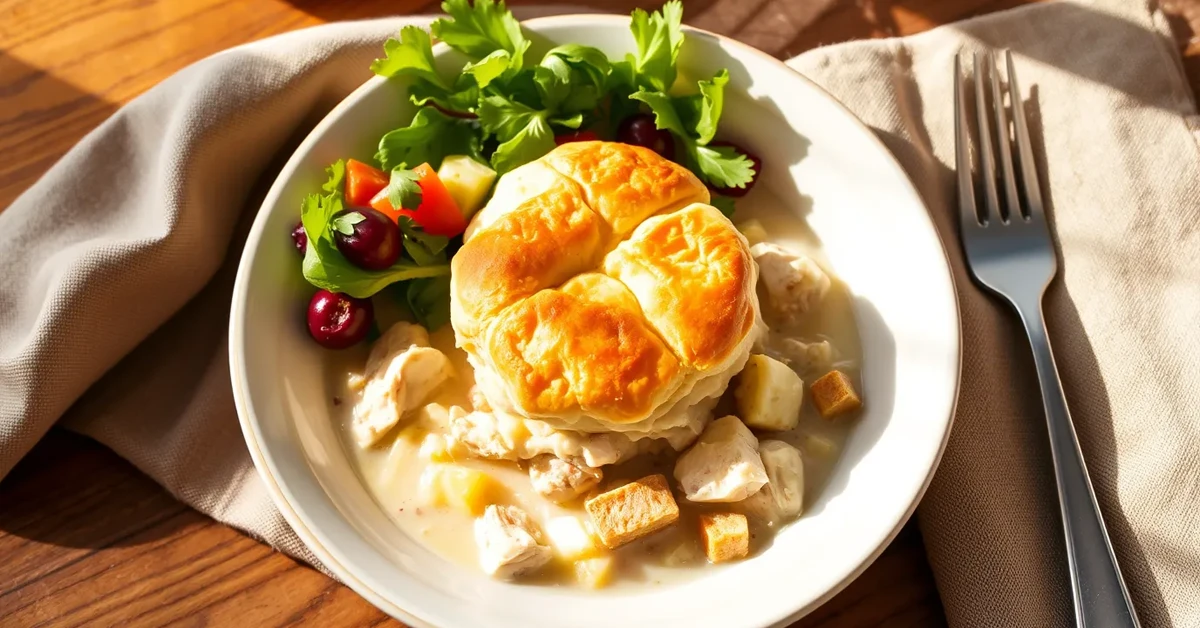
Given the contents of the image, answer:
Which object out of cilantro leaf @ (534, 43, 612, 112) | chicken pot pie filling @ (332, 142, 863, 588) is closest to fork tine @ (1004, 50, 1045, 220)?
chicken pot pie filling @ (332, 142, 863, 588)

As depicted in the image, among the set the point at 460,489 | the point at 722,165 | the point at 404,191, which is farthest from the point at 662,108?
the point at 460,489

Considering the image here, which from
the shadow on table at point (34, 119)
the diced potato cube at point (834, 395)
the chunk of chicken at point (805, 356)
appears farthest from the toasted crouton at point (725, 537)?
the shadow on table at point (34, 119)

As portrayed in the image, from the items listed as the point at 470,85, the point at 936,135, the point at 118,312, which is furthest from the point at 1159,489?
the point at 118,312

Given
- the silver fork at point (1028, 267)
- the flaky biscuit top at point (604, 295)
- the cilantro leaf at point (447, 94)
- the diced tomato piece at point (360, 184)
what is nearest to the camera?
the flaky biscuit top at point (604, 295)

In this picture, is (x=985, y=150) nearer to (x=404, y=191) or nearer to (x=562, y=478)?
(x=562, y=478)

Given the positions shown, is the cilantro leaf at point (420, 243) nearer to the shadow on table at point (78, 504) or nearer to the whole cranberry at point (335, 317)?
the whole cranberry at point (335, 317)

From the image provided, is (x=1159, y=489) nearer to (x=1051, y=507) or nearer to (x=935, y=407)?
(x=1051, y=507)
